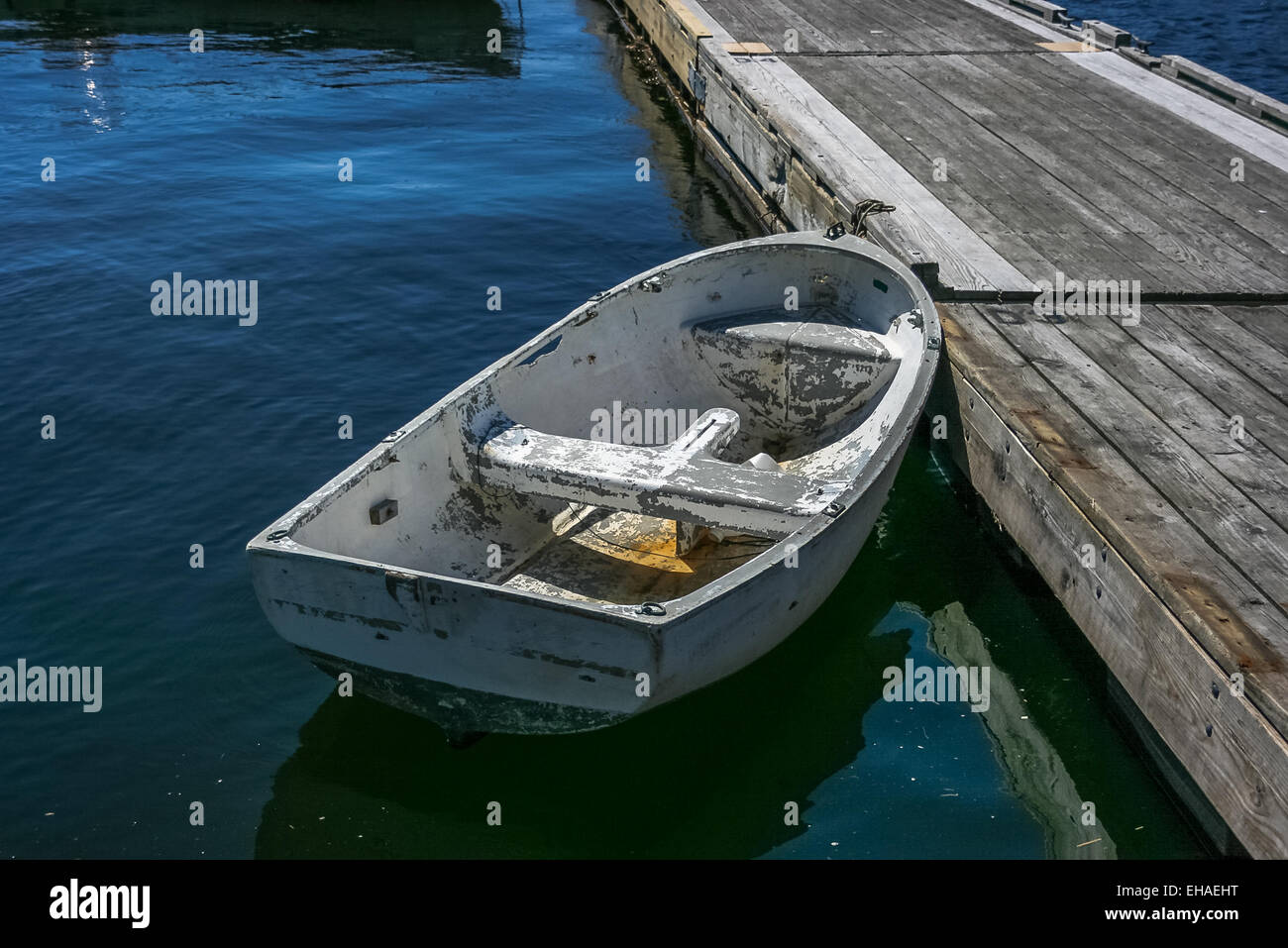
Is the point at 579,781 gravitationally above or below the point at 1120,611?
below

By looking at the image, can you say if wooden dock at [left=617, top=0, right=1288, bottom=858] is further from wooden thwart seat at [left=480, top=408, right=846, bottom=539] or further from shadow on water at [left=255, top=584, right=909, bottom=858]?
shadow on water at [left=255, top=584, right=909, bottom=858]

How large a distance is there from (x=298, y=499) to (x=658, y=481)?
3.44m

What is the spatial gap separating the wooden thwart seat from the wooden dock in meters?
1.57

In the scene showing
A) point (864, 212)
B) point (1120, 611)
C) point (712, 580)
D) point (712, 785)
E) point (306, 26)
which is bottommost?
point (712, 785)

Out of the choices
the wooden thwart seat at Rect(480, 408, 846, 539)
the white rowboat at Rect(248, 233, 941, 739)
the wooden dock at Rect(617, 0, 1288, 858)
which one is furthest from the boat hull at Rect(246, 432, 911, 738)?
the wooden dock at Rect(617, 0, 1288, 858)

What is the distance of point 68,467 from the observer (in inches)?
374

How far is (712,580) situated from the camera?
23.2 ft

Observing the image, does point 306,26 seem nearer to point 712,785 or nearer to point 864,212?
point 864,212

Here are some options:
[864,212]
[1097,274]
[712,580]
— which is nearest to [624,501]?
[712,580]

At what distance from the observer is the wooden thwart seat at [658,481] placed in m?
6.96

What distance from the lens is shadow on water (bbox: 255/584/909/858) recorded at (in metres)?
6.30
